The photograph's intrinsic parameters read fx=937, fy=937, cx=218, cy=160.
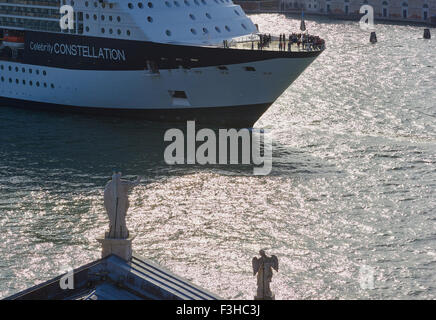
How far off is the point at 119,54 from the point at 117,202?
3208 centimetres

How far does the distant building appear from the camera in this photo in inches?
→ 5271

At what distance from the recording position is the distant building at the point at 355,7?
5271 inches

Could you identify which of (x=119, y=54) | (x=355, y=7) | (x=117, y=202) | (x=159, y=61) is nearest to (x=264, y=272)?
(x=117, y=202)

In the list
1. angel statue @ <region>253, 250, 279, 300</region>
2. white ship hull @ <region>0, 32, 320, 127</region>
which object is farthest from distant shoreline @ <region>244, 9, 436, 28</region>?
angel statue @ <region>253, 250, 279, 300</region>

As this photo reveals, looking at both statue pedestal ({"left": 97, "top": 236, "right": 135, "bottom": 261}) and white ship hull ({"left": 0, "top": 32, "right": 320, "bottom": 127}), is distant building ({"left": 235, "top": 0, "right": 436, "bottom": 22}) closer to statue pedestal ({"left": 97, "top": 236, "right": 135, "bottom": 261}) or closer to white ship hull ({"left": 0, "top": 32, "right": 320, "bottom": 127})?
white ship hull ({"left": 0, "top": 32, "right": 320, "bottom": 127})

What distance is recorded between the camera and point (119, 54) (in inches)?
2109

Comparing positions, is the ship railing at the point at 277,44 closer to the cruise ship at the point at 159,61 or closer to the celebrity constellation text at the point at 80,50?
the cruise ship at the point at 159,61

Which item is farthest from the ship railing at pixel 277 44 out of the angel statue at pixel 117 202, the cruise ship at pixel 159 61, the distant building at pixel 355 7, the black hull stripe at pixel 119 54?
the distant building at pixel 355 7

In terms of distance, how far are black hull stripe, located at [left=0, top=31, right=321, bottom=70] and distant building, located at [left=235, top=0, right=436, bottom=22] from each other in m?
84.5

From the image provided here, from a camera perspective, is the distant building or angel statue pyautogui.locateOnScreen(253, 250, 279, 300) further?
Answer: the distant building

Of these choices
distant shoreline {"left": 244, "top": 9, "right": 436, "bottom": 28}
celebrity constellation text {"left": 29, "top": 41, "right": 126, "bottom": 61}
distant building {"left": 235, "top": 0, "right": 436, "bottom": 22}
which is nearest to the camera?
celebrity constellation text {"left": 29, "top": 41, "right": 126, "bottom": 61}
